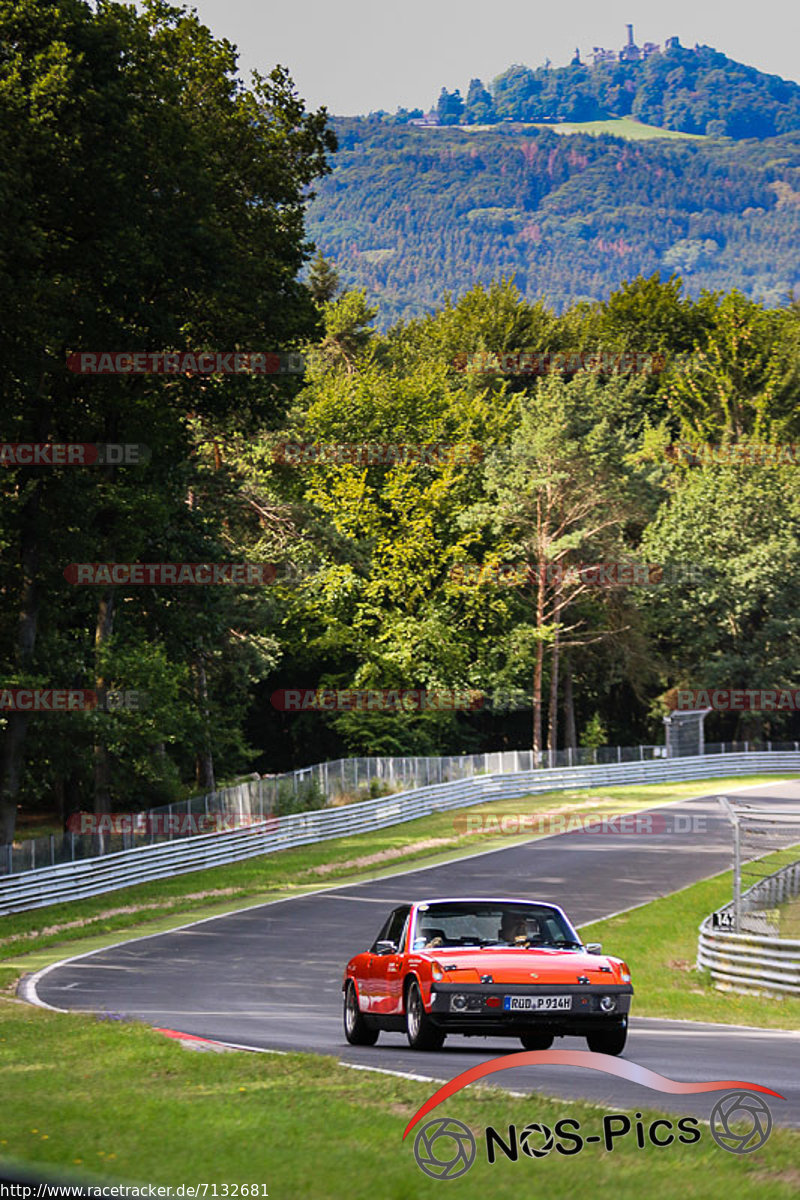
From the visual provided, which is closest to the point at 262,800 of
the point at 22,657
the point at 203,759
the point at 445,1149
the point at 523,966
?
the point at 203,759

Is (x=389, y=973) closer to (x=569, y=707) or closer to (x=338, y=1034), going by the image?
(x=338, y=1034)

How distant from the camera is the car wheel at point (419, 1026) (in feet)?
40.0

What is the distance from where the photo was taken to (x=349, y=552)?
221ft

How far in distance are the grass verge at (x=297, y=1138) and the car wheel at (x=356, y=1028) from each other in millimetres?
2336

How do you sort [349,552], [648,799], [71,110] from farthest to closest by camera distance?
[349,552], [648,799], [71,110]

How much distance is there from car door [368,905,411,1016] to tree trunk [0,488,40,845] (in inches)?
857

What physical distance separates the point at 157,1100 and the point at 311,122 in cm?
3067

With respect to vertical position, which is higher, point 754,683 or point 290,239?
point 290,239

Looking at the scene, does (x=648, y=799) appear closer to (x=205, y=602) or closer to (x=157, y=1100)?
(x=205, y=602)

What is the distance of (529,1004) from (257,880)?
88.7ft

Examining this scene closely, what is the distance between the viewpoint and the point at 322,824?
46438mm

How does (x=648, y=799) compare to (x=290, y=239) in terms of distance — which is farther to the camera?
(x=648, y=799)

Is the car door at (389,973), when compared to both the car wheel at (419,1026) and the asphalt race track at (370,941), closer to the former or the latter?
the car wheel at (419,1026)

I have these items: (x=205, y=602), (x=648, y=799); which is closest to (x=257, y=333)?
(x=205, y=602)
